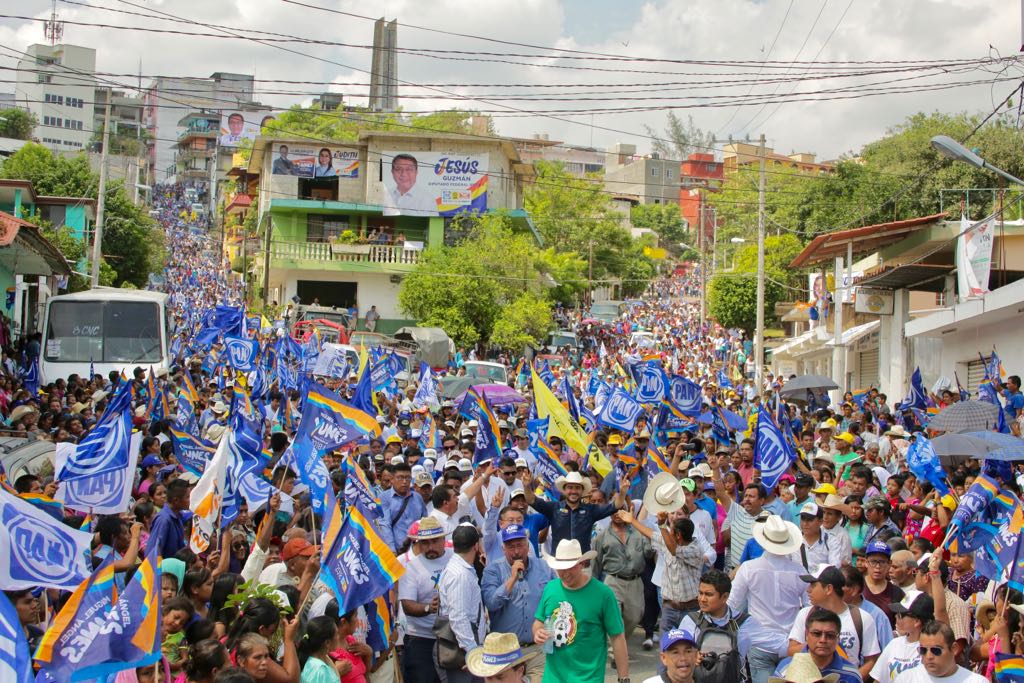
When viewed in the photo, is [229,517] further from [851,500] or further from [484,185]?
[484,185]


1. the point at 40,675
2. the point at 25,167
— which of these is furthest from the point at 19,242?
the point at 25,167

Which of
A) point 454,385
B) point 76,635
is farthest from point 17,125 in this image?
point 76,635

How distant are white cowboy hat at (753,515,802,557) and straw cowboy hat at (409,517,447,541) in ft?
6.63

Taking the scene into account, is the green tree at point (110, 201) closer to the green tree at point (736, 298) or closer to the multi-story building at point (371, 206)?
the multi-story building at point (371, 206)

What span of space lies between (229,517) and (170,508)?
0.62 m

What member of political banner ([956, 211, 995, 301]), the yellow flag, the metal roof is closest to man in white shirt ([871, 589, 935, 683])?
the yellow flag

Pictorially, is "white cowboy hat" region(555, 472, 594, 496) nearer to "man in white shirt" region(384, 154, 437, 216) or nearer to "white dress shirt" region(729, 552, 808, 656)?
"white dress shirt" region(729, 552, 808, 656)

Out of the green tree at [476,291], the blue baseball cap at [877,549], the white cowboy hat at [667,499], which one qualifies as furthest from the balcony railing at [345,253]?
the blue baseball cap at [877,549]

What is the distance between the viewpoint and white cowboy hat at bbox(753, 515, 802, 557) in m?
8.03

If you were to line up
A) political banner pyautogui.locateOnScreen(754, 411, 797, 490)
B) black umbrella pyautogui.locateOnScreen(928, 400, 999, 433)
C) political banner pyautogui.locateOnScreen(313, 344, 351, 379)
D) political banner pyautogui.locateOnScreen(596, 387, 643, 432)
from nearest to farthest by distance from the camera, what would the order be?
1. political banner pyautogui.locateOnScreen(754, 411, 797, 490)
2. black umbrella pyautogui.locateOnScreen(928, 400, 999, 433)
3. political banner pyautogui.locateOnScreen(596, 387, 643, 432)
4. political banner pyautogui.locateOnScreen(313, 344, 351, 379)

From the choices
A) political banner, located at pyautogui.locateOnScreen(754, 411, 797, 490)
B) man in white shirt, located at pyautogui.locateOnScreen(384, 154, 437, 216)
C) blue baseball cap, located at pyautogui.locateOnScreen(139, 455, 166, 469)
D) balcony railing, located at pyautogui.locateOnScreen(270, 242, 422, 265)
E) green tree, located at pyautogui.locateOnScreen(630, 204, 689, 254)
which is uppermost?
green tree, located at pyautogui.locateOnScreen(630, 204, 689, 254)

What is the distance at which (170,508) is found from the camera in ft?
30.4

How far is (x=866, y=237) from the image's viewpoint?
27844 mm

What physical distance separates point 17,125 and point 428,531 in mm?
79803
